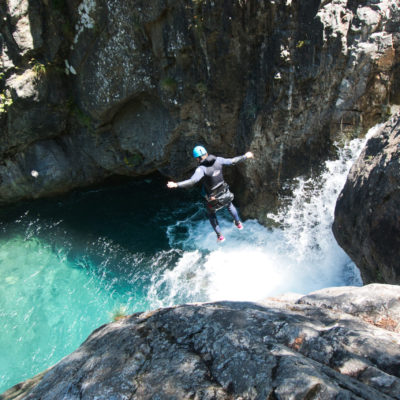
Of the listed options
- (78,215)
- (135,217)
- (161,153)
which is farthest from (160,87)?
(78,215)

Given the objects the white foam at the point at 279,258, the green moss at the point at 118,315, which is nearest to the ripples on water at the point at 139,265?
the white foam at the point at 279,258

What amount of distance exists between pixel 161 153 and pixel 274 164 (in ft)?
11.2

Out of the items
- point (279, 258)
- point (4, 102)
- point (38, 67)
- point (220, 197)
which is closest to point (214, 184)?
point (220, 197)

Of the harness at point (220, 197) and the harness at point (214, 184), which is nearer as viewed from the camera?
the harness at point (214, 184)

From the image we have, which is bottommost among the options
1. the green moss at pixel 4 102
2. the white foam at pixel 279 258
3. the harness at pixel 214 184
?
the white foam at pixel 279 258

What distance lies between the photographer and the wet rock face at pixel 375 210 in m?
4.54

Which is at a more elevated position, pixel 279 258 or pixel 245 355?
pixel 245 355

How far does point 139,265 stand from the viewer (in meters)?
8.98

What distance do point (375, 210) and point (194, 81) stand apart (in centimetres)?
543

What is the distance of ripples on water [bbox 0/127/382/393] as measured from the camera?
25.5 ft

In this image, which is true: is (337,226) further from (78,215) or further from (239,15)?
(78,215)

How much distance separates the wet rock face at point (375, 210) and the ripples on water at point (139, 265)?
1.97 meters

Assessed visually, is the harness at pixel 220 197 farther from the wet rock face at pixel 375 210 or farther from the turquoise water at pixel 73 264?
the turquoise water at pixel 73 264

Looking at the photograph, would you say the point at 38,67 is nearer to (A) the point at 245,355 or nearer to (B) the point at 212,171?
(B) the point at 212,171
